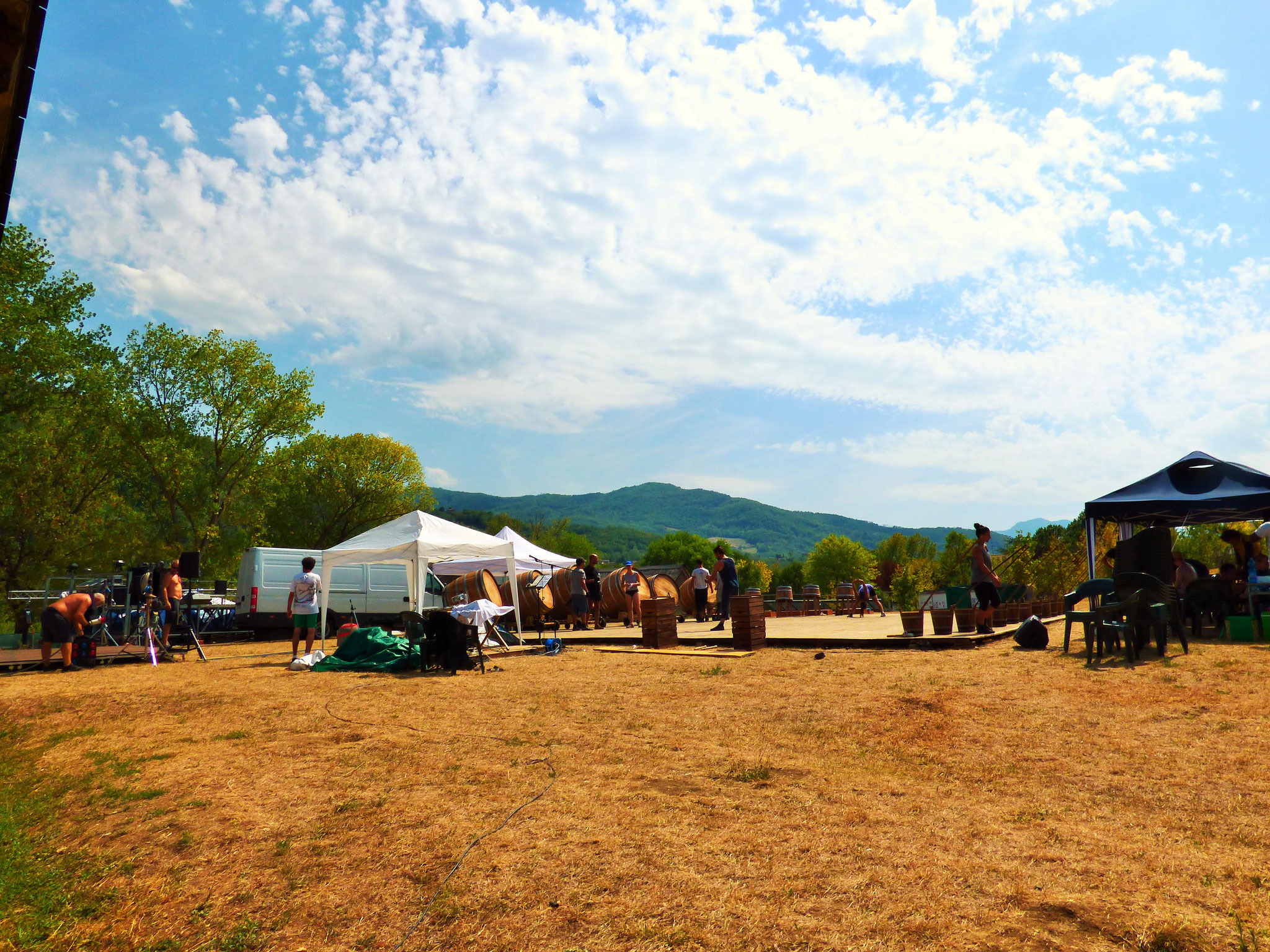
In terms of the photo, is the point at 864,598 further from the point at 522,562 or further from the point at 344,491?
the point at 344,491

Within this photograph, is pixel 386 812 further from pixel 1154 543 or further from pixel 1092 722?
pixel 1154 543

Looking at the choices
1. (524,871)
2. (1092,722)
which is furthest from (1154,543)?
(524,871)

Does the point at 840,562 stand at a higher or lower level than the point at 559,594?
→ higher

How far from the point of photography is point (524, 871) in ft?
12.0

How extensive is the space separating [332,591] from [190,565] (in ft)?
19.3

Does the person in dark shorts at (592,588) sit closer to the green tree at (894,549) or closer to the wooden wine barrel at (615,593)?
the wooden wine barrel at (615,593)

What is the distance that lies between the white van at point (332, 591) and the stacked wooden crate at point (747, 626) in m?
9.61

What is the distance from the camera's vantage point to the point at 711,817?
4.30 meters

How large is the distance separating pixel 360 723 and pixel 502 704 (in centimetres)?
148

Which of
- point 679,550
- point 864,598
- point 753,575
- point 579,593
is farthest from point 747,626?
point 753,575

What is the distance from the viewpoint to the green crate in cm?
1011

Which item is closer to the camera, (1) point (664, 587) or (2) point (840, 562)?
(1) point (664, 587)

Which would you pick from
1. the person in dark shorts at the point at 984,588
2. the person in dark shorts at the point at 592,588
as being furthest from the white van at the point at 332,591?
the person in dark shorts at the point at 984,588

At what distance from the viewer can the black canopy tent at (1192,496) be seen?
1328cm
